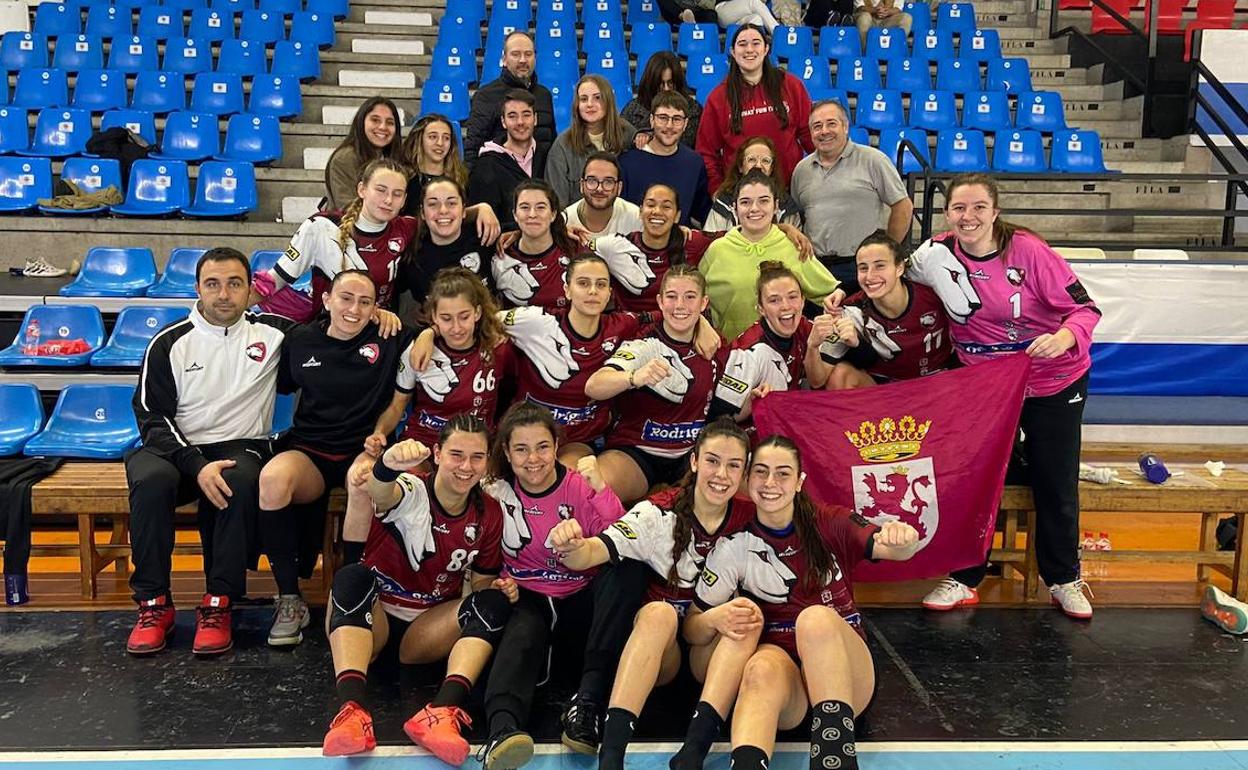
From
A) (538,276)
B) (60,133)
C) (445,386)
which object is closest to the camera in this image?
(445,386)

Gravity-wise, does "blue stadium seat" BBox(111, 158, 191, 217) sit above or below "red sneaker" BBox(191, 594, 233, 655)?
above

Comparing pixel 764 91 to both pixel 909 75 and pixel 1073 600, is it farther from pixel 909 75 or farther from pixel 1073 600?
pixel 909 75

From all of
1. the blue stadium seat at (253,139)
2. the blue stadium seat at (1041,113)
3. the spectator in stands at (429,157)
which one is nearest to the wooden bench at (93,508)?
the spectator in stands at (429,157)

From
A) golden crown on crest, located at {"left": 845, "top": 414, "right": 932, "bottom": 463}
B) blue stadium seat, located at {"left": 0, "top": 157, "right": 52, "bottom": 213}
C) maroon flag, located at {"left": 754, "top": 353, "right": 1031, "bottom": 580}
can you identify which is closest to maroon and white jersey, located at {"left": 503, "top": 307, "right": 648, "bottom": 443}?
maroon flag, located at {"left": 754, "top": 353, "right": 1031, "bottom": 580}

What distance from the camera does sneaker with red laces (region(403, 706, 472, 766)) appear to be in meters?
3.02

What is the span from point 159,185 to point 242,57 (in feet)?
6.91

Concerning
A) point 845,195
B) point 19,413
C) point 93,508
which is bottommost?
point 93,508

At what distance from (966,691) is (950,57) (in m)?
7.90

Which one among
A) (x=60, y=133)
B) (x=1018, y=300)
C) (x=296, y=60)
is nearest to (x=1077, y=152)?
(x=1018, y=300)

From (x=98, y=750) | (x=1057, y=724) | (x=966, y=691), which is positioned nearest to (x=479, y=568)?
(x=98, y=750)

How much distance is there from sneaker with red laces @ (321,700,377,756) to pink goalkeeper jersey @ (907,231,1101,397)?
2752mm

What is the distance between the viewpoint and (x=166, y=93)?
28.4 feet

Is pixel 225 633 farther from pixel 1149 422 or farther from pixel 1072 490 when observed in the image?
pixel 1149 422

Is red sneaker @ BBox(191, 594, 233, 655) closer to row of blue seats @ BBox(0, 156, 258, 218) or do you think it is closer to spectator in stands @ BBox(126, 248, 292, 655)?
spectator in stands @ BBox(126, 248, 292, 655)
